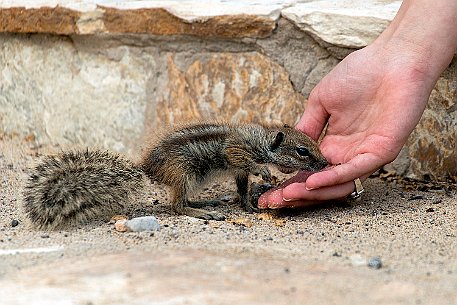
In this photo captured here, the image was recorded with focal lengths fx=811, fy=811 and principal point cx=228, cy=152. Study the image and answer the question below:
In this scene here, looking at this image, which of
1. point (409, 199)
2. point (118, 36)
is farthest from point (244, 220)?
point (118, 36)

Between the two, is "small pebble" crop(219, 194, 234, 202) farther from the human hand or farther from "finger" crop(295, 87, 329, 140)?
"finger" crop(295, 87, 329, 140)

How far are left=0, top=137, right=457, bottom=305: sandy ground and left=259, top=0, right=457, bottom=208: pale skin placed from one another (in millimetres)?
187

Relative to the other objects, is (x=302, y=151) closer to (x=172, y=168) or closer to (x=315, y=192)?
(x=315, y=192)

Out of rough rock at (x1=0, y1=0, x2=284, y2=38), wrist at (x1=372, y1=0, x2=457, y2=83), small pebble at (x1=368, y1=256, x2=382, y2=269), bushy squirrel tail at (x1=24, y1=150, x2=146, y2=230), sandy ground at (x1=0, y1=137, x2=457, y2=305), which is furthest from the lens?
rough rock at (x1=0, y1=0, x2=284, y2=38)

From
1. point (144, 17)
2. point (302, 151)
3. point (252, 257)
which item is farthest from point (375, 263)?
point (144, 17)

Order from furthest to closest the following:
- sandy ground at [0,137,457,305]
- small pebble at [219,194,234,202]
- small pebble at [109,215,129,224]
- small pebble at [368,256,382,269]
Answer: small pebble at [219,194,234,202], small pebble at [109,215,129,224], small pebble at [368,256,382,269], sandy ground at [0,137,457,305]

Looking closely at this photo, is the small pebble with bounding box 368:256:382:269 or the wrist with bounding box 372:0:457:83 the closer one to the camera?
the small pebble with bounding box 368:256:382:269

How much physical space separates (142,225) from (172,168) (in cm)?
52

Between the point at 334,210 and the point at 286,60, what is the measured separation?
0.98 m

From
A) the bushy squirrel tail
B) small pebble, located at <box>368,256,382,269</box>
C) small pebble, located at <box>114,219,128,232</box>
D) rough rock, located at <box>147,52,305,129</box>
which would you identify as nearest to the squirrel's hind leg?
the bushy squirrel tail

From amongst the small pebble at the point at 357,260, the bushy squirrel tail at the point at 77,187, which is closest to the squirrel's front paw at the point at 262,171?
the bushy squirrel tail at the point at 77,187

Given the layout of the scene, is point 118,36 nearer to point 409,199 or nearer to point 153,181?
point 153,181

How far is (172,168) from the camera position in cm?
381

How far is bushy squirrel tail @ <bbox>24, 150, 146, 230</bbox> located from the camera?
3.50 meters
